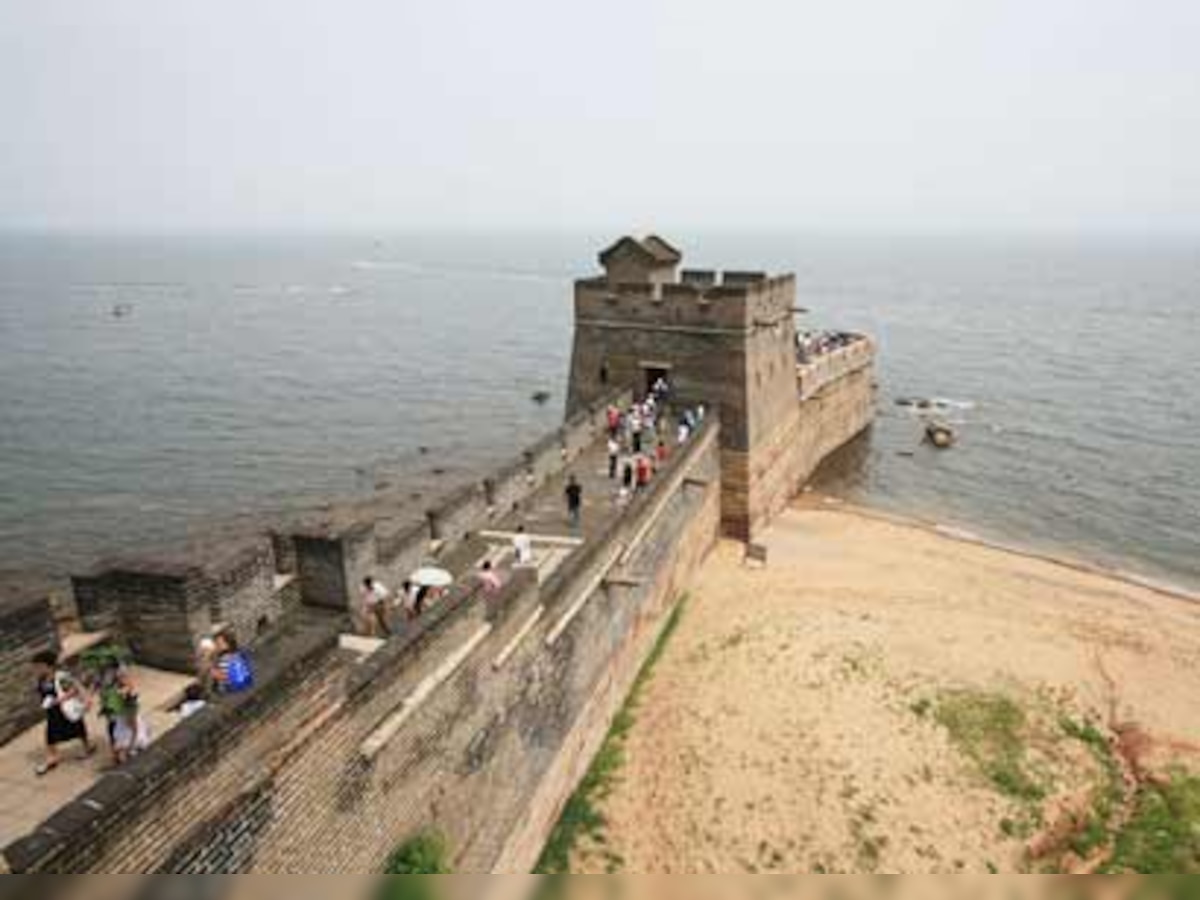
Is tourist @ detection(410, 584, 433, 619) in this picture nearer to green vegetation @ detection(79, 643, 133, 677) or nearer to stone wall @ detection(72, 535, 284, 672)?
stone wall @ detection(72, 535, 284, 672)

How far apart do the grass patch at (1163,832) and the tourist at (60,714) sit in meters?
13.4

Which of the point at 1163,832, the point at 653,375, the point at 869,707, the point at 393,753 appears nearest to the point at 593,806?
the point at 869,707

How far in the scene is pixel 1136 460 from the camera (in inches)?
1540

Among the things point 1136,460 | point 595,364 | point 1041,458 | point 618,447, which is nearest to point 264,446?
point 595,364

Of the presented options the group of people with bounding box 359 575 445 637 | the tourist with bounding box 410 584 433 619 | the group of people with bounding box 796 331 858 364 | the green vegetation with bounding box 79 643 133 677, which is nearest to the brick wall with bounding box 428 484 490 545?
the group of people with bounding box 359 575 445 637

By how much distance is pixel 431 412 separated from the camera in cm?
4859

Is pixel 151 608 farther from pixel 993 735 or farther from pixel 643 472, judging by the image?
pixel 993 735

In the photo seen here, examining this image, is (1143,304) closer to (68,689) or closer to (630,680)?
(630,680)

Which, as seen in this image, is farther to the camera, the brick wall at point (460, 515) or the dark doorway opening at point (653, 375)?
the dark doorway opening at point (653, 375)

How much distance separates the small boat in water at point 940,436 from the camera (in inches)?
1623

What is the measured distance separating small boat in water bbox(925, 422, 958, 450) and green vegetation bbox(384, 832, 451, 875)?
36.4 meters

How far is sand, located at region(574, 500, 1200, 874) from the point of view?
13.0 meters

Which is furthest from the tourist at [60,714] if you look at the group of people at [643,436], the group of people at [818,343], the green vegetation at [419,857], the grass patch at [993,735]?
the group of people at [818,343]

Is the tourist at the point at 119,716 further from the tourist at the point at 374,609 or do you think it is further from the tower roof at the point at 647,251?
the tower roof at the point at 647,251
